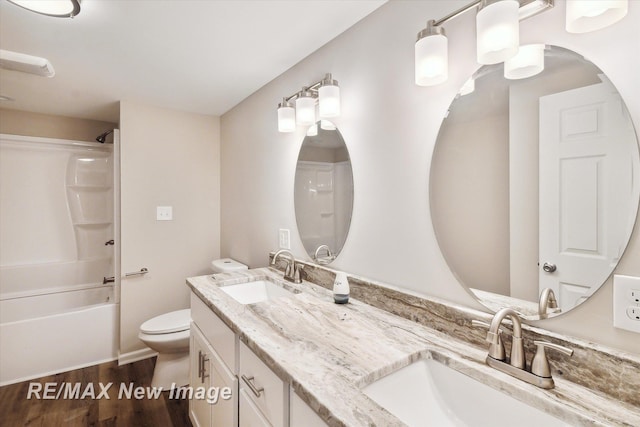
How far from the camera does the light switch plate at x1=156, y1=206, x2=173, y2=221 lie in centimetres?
273

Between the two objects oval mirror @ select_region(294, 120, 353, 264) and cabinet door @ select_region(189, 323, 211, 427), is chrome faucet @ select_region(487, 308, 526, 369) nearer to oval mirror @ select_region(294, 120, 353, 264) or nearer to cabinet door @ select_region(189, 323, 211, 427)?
oval mirror @ select_region(294, 120, 353, 264)

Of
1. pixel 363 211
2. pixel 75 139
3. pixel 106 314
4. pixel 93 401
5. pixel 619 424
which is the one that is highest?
pixel 75 139

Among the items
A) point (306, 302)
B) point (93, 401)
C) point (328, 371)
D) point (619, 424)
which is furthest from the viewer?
point (93, 401)

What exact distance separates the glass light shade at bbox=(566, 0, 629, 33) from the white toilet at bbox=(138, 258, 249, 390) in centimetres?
245

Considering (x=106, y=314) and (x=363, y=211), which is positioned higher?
(x=363, y=211)

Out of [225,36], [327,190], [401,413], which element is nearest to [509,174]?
[401,413]

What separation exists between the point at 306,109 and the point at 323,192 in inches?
18.1

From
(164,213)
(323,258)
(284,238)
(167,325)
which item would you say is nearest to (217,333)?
(323,258)

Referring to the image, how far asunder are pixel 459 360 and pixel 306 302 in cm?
69

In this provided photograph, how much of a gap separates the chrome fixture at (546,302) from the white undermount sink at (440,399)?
0.25m

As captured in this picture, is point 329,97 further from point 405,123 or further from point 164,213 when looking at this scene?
point 164,213

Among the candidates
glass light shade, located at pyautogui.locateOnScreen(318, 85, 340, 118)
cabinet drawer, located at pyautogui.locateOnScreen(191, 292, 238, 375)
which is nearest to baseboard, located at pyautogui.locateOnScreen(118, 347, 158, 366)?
cabinet drawer, located at pyautogui.locateOnScreen(191, 292, 238, 375)

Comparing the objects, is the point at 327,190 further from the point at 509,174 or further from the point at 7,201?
the point at 7,201

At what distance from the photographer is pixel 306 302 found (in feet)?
4.49
